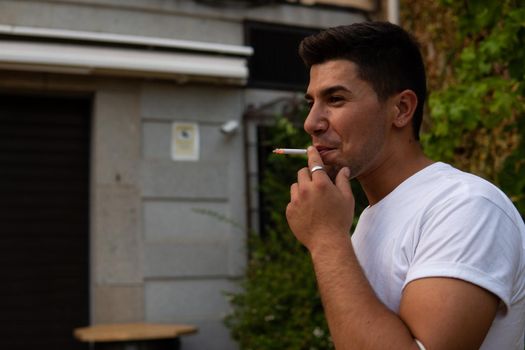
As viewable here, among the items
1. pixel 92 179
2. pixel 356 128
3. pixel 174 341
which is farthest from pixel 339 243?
pixel 92 179

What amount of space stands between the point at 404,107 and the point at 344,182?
252 mm

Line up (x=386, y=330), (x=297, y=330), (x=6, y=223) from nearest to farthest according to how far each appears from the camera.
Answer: (x=386, y=330), (x=297, y=330), (x=6, y=223)

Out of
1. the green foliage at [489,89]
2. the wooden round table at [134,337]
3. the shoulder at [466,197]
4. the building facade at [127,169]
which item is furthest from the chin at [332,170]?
the building facade at [127,169]

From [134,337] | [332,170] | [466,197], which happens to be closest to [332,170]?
[332,170]

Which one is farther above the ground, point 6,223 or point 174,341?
point 6,223

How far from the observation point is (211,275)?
8922 mm

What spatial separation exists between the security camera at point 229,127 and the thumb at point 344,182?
697cm

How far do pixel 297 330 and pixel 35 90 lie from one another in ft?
11.8

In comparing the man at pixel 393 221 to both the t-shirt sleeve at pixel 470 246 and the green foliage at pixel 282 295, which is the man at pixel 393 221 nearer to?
the t-shirt sleeve at pixel 470 246

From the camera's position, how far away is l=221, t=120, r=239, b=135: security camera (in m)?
9.00

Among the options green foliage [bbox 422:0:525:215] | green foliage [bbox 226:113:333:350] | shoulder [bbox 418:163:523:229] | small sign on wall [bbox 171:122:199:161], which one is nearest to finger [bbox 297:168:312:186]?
shoulder [bbox 418:163:523:229]

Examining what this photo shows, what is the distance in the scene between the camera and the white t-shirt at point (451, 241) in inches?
69.3

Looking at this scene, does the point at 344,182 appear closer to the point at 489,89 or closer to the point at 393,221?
the point at 393,221

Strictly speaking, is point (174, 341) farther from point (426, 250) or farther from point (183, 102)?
point (426, 250)
